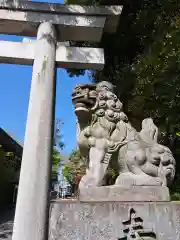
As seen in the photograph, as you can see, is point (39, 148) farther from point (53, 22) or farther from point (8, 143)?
point (8, 143)

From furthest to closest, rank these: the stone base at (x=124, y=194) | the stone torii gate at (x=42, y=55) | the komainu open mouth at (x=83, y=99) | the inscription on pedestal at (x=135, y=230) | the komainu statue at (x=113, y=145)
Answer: the komainu open mouth at (x=83, y=99) < the stone torii gate at (x=42, y=55) < the komainu statue at (x=113, y=145) < the stone base at (x=124, y=194) < the inscription on pedestal at (x=135, y=230)

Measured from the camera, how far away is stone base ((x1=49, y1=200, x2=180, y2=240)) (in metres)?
2.58

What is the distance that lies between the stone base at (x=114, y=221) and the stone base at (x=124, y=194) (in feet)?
0.26

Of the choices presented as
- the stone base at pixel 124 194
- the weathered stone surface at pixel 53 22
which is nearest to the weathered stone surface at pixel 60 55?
the weathered stone surface at pixel 53 22

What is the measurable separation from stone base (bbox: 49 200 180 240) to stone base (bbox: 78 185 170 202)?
0.08m

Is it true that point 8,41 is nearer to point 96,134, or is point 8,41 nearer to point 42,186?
point 96,134

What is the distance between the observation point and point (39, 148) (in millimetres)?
3152

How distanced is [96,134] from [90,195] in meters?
0.77

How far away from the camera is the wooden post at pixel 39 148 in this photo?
2828 mm

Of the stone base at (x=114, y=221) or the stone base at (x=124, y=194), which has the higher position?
the stone base at (x=124, y=194)

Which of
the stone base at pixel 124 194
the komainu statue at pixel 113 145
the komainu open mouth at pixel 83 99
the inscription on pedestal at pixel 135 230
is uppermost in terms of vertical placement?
the komainu open mouth at pixel 83 99

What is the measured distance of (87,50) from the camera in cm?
392

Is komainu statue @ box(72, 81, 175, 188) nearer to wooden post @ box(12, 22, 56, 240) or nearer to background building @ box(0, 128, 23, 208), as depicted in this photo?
wooden post @ box(12, 22, 56, 240)

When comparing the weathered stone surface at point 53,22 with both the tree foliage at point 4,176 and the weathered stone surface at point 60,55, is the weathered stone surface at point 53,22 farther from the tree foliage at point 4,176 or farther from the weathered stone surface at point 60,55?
the tree foliage at point 4,176
